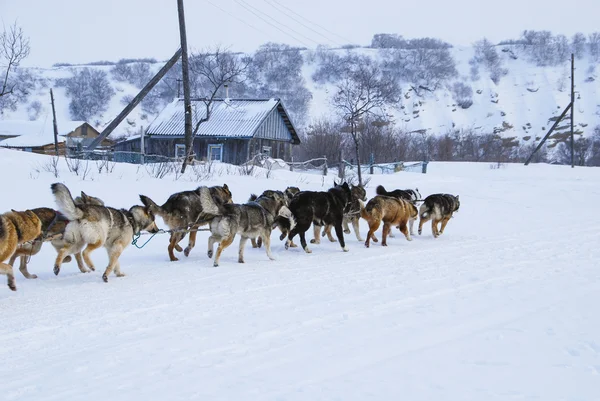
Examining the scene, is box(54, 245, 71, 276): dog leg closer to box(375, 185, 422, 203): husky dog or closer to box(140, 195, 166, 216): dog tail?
box(140, 195, 166, 216): dog tail

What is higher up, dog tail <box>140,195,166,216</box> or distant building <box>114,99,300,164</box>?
distant building <box>114,99,300,164</box>

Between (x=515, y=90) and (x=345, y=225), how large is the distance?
98335mm

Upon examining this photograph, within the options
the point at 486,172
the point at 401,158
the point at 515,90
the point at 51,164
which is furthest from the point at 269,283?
the point at 515,90

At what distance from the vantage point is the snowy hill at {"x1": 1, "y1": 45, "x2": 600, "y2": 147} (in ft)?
284

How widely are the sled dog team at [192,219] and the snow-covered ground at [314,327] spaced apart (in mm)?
406

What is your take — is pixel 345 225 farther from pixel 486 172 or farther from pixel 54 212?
pixel 486 172

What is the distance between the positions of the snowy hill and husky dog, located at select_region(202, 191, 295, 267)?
243ft

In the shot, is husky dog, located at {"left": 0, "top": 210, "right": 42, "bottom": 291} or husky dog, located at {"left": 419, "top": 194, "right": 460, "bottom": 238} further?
husky dog, located at {"left": 419, "top": 194, "right": 460, "bottom": 238}

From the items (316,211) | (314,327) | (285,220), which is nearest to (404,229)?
(316,211)

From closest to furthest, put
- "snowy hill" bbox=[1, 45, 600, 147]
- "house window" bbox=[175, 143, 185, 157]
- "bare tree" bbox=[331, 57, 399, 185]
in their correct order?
1. "bare tree" bbox=[331, 57, 399, 185]
2. "house window" bbox=[175, 143, 185, 157]
3. "snowy hill" bbox=[1, 45, 600, 147]

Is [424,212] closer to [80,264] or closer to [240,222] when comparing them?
[240,222]

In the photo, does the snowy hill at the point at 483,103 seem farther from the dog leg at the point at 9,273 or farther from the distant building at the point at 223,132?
the dog leg at the point at 9,273

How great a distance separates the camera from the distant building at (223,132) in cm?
3238

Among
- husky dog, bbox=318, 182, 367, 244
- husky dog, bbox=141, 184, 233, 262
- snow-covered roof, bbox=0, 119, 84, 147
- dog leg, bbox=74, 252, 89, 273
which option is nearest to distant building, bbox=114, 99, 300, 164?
husky dog, bbox=318, 182, 367, 244
